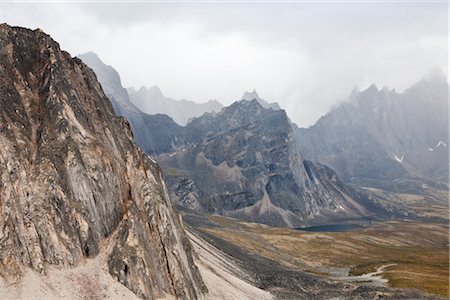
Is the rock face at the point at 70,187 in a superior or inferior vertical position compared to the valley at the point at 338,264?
superior

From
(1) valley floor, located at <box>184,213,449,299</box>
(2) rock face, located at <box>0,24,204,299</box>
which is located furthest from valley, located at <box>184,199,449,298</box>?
(2) rock face, located at <box>0,24,204,299</box>

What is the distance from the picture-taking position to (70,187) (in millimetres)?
59125

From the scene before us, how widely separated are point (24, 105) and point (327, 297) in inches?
2740

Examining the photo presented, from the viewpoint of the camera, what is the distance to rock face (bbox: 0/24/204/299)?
53594 mm

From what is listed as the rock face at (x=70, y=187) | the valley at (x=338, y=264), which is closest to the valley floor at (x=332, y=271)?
the valley at (x=338, y=264)

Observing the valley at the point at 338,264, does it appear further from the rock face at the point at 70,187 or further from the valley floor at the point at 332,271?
the rock face at the point at 70,187

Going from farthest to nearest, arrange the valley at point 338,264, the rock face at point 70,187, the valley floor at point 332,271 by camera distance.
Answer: the valley at point 338,264, the valley floor at point 332,271, the rock face at point 70,187

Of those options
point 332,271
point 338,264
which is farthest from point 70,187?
point 338,264

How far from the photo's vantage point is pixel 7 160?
5525 cm

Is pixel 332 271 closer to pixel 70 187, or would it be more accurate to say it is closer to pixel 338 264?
pixel 338 264

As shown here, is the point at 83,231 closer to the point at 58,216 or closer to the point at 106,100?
the point at 58,216

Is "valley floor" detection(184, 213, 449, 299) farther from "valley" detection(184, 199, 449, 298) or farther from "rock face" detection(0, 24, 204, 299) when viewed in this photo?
"rock face" detection(0, 24, 204, 299)

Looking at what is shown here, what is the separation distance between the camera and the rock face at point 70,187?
53.6 metres

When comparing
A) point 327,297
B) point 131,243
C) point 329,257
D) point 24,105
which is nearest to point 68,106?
point 24,105
